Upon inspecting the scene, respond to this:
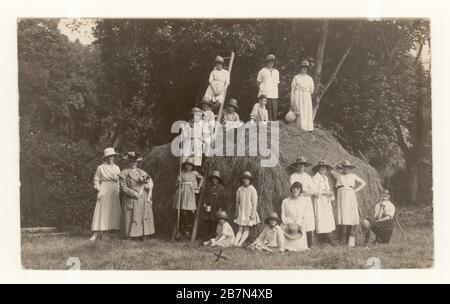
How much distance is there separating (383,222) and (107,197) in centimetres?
468

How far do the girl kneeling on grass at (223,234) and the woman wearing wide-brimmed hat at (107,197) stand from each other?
1.66m

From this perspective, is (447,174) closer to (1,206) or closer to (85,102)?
(85,102)

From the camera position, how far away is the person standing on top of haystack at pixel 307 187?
1177 centimetres

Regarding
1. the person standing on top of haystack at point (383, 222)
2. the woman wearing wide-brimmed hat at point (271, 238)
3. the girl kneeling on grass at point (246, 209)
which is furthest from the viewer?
the person standing on top of haystack at point (383, 222)

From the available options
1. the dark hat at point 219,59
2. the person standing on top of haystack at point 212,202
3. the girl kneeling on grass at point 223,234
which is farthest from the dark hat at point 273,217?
the dark hat at point 219,59

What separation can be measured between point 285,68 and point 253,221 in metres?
2.71

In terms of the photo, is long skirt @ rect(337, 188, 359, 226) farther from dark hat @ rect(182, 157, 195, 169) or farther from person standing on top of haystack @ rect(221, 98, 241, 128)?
dark hat @ rect(182, 157, 195, 169)

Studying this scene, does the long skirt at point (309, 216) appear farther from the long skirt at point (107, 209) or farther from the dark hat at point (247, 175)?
the long skirt at point (107, 209)

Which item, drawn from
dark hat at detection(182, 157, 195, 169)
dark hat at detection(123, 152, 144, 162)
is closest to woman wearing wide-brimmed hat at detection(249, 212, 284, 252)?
dark hat at detection(182, 157, 195, 169)

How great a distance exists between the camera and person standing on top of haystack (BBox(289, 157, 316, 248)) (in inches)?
464

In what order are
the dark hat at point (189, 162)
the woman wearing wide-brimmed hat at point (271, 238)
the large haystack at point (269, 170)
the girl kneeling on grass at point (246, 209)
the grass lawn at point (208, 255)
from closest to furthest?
the grass lawn at point (208, 255), the woman wearing wide-brimmed hat at point (271, 238), the girl kneeling on grass at point (246, 209), the large haystack at point (269, 170), the dark hat at point (189, 162)

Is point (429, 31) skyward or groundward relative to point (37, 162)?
skyward
